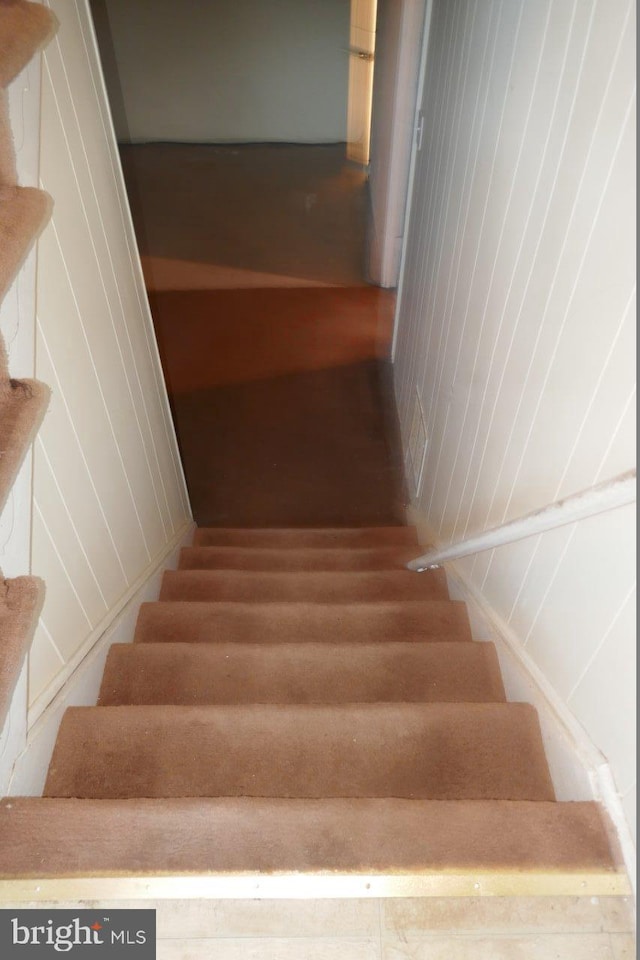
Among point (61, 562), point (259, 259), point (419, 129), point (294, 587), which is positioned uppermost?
point (259, 259)

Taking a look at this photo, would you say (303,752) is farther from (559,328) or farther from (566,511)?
(559,328)

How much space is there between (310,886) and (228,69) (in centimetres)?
834

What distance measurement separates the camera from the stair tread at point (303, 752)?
135 cm

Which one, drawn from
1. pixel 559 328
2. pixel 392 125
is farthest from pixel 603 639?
pixel 392 125

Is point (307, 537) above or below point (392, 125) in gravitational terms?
below

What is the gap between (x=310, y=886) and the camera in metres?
1.04

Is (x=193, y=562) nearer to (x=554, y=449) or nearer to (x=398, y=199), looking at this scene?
(x=554, y=449)

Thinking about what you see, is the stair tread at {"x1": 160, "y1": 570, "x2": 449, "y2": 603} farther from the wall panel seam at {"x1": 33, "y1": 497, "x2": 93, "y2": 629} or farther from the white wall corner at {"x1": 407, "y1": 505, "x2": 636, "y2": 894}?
the wall panel seam at {"x1": 33, "y1": 497, "x2": 93, "y2": 629}

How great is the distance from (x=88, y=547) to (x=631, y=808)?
138cm

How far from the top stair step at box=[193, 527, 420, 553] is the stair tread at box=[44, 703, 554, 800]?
1.76 meters

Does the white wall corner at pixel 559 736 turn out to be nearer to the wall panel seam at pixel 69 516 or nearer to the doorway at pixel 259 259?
the wall panel seam at pixel 69 516

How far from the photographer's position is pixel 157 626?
6.80 feet

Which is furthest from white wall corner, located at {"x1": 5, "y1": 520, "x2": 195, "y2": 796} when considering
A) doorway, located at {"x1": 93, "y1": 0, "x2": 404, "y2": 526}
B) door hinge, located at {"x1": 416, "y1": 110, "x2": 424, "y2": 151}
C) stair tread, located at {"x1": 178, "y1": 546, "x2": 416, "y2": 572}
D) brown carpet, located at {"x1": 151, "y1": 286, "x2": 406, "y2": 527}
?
door hinge, located at {"x1": 416, "y1": 110, "x2": 424, "y2": 151}

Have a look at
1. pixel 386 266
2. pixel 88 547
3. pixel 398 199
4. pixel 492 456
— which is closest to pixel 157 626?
pixel 88 547
